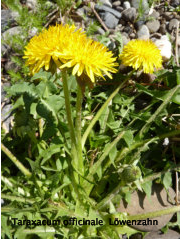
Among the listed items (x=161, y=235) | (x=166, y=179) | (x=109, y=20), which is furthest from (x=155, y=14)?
(x=161, y=235)

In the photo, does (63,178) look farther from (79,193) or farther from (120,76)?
(120,76)

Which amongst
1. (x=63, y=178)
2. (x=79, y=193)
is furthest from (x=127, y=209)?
(x=63, y=178)

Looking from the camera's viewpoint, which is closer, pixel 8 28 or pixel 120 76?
pixel 120 76

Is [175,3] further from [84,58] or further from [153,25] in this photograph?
[84,58]

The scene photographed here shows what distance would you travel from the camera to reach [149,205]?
1999mm

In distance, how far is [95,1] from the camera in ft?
10.3

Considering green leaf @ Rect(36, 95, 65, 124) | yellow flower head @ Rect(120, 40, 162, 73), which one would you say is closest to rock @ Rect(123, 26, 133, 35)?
yellow flower head @ Rect(120, 40, 162, 73)

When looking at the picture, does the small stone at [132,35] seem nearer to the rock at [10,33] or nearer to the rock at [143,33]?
the rock at [143,33]

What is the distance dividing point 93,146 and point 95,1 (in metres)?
2.12

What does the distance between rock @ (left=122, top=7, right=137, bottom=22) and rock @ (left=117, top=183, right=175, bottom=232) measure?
2108 millimetres

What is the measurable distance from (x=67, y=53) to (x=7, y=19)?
7.59 feet

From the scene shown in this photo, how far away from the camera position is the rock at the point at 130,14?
3020mm

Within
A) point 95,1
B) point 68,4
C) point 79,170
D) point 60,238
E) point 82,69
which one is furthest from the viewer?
point 95,1

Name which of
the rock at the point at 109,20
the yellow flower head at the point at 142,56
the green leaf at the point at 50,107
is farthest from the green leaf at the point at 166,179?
the rock at the point at 109,20
